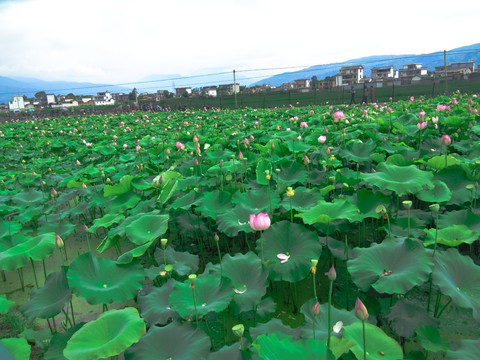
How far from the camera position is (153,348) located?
987 millimetres

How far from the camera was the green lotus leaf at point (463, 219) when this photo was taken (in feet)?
4.71

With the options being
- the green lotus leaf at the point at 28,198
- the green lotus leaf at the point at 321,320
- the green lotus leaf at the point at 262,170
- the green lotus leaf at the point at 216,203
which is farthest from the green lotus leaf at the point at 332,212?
the green lotus leaf at the point at 28,198

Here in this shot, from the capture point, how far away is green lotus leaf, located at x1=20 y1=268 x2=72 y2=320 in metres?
1.22

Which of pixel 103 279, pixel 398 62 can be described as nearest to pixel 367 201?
pixel 103 279

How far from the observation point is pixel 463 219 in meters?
1.47

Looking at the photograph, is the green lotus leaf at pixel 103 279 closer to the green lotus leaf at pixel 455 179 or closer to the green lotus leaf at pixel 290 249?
the green lotus leaf at pixel 290 249

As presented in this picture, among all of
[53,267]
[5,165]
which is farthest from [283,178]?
[5,165]

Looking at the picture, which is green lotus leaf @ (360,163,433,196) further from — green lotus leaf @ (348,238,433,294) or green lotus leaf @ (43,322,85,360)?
green lotus leaf @ (43,322,85,360)

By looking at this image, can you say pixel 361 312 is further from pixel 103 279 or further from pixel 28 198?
pixel 28 198

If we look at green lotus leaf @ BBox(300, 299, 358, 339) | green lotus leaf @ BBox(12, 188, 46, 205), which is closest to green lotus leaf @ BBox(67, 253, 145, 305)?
green lotus leaf @ BBox(300, 299, 358, 339)

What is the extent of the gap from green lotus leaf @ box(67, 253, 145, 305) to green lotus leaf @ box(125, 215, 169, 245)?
17 centimetres

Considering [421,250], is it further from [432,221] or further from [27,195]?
[27,195]

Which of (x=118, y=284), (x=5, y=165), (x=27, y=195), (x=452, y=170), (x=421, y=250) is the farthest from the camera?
(x=5, y=165)

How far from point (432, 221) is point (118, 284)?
4.90 feet
